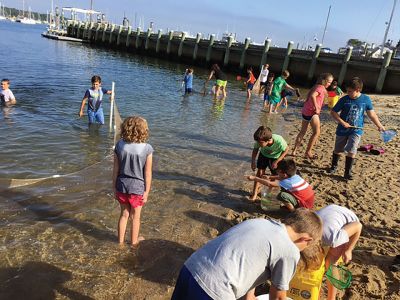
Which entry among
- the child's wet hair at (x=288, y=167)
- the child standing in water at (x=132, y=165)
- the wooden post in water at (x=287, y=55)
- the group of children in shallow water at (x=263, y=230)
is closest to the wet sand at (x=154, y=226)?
the group of children in shallow water at (x=263, y=230)

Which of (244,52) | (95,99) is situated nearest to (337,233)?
(95,99)

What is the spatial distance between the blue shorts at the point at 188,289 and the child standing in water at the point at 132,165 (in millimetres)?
1953

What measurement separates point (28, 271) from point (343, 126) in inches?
240

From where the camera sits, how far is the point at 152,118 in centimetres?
1263

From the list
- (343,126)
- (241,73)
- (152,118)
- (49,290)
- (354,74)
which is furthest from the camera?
(241,73)

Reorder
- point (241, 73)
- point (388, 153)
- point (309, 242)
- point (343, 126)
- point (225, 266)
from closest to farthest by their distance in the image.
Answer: point (225, 266), point (309, 242), point (343, 126), point (388, 153), point (241, 73)

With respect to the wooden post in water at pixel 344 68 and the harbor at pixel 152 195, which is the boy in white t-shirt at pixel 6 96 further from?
the wooden post in water at pixel 344 68

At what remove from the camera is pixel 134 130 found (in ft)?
A: 13.1

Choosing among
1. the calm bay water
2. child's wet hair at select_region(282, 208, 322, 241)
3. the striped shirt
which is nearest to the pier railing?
the calm bay water

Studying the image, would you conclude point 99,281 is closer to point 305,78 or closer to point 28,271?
point 28,271

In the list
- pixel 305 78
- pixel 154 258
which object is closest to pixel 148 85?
pixel 305 78

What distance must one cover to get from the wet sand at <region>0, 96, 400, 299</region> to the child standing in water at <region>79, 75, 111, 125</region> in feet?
7.74

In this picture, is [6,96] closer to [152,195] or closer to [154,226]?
[152,195]

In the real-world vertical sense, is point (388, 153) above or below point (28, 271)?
above
